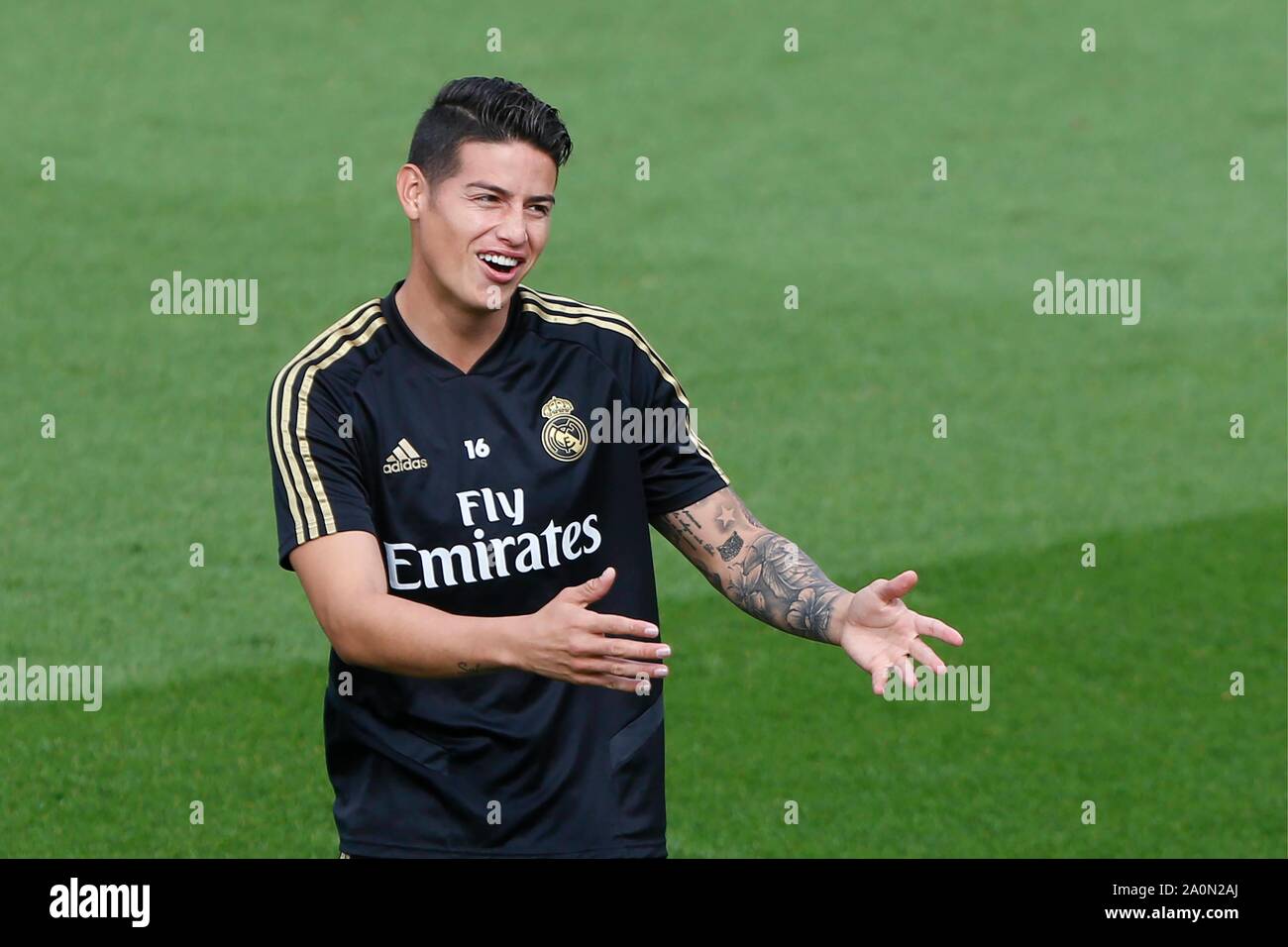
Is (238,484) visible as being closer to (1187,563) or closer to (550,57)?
(1187,563)

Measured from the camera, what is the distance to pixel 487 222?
4.46 m

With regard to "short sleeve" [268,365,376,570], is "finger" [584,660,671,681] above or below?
below

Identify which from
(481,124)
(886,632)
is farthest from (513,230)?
(886,632)

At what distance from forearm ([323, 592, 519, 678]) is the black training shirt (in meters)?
0.25

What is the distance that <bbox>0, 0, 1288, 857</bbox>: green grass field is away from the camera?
8172 millimetres

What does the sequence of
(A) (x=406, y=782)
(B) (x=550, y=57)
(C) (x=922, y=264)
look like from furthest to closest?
(B) (x=550, y=57)
(C) (x=922, y=264)
(A) (x=406, y=782)

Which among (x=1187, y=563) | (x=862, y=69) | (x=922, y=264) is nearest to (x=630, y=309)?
(x=922, y=264)

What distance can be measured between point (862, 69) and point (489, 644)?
56.0 ft

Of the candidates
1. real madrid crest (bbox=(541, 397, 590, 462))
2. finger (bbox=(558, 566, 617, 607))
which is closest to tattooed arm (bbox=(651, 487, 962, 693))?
real madrid crest (bbox=(541, 397, 590, 462))

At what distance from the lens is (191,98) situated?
1872cm

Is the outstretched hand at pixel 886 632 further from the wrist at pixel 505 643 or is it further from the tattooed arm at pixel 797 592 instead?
the wrist at pixel 505 643

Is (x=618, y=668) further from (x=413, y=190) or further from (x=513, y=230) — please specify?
(x=413, y=190)

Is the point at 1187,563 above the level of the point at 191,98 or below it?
below

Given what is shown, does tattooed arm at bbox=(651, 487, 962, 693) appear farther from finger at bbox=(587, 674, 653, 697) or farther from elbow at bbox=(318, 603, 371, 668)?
elbow at bbox=(318, 603, 371, 668)
